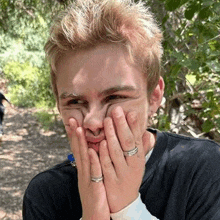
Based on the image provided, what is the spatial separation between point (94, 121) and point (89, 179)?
236 mm

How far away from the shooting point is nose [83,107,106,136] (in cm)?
128

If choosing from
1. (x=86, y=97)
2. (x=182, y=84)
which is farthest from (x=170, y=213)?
(x=182, y=84)

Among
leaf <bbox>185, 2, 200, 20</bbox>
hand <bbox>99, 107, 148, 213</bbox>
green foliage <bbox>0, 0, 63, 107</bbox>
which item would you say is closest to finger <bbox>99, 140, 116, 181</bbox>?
hand <bbox>99, 107, 148, 213</bbox>

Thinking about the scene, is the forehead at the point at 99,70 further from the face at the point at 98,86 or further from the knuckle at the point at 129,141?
the knuckle at the point at 129,141

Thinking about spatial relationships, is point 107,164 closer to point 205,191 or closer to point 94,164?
point 94,164

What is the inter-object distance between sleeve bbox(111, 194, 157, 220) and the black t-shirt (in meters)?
0.21

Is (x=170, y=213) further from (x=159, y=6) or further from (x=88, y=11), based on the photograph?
(x=159, y=6)

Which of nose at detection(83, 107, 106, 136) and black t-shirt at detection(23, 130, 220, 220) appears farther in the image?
black t-shirt at detection(23, 130, 220, 220)

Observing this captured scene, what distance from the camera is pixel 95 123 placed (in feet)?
4.19

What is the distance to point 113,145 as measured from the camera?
122 cm

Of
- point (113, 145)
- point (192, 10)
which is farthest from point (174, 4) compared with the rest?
point (113, 145)

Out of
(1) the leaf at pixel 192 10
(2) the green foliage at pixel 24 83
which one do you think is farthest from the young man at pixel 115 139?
(2) the green foliage at pixel 24 83

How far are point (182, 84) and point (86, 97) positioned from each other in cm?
367

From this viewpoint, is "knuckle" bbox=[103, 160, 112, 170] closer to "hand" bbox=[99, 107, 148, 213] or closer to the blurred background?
"hand" bbox=[99, 107, 148, 213]
